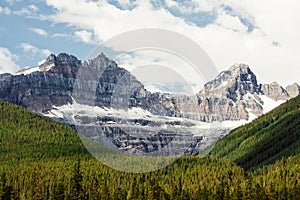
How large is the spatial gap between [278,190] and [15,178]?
8794 cm

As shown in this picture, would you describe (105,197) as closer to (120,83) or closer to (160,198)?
(160,198)

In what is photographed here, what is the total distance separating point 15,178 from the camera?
158 meters

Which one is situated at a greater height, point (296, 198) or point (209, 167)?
point (209, 167)

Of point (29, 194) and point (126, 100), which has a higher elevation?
point (126, 100)

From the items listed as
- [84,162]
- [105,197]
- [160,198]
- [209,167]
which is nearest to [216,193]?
[160,198]

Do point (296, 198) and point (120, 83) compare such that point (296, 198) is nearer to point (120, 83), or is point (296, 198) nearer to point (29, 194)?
point (29, 194)

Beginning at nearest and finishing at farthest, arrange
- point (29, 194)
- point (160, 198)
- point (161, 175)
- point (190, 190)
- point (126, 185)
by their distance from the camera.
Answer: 1. point (160, 198)
2. point (29, 194)
3. point (190, 190)
4. point (126, 185)
5. point (161, 175)

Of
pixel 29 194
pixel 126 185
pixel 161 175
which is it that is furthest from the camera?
pixel 161 175

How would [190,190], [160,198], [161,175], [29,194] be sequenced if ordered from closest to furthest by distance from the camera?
1. [160,198]
2. [29,194]
3. [190,190]
4. [161,175]

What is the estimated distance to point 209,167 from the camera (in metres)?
196

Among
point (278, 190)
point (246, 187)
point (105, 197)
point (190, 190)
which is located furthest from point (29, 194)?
point (278, 190)

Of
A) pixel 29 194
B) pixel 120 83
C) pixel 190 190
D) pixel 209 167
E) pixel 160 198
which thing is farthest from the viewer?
pixel 209 167

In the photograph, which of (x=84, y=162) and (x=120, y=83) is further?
(x=84, y=162)

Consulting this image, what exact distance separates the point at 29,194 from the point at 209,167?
296ft
